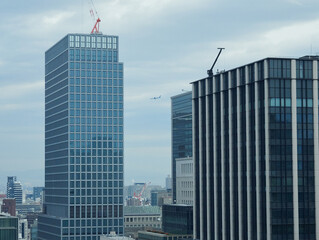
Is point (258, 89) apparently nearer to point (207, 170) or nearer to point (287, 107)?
point (287, 107)

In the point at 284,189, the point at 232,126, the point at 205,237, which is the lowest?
the point at 205,237

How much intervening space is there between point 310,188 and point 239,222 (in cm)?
1759

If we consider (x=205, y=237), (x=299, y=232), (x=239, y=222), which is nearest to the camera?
(x=299, y=232)

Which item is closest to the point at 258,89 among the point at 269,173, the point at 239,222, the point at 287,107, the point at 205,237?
the point at 287,107

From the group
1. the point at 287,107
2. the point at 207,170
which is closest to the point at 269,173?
the point at 287,107

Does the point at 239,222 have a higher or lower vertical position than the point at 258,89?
lower

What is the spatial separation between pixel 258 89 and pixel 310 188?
22855mm

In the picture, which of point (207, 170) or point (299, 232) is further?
point (207, 170)

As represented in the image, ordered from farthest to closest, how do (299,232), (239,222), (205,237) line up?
(205,237) → (239,222) → (299,232)

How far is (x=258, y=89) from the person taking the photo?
15275 cm

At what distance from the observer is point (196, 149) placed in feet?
611

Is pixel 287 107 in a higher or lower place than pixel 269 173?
higher

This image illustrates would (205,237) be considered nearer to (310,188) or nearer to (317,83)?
(310,188)

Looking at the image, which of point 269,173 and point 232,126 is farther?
point 232,126
